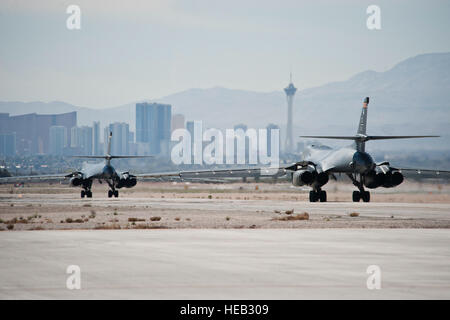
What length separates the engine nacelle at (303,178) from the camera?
53.8 metres

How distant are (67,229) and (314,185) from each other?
29347 mm

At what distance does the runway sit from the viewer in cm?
1270

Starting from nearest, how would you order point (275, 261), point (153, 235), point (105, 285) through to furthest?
point (105, 285) < point (275, 261) < point (153, 235)

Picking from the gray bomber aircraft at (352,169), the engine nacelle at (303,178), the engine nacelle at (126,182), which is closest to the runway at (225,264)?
the gray bomber aircraft at (352,169)

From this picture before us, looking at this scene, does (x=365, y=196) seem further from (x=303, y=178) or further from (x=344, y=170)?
(x=303, y=178)

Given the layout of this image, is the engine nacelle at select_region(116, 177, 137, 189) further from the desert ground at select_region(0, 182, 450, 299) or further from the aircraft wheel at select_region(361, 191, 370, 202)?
the desert ground at select_region(0, 182, 450, 299)

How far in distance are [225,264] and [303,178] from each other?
3746 centimetres

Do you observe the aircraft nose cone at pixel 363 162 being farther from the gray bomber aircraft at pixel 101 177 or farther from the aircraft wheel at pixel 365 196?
the gray bomber aircraft at pixel 101 177

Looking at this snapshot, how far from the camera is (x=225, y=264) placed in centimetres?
1681

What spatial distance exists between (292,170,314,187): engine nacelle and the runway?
27186 mm

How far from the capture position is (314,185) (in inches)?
2175

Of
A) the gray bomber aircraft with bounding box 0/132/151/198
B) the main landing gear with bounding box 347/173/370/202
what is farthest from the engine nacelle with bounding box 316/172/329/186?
the gray bomber aircraft with bounding box 0/132/151/198
